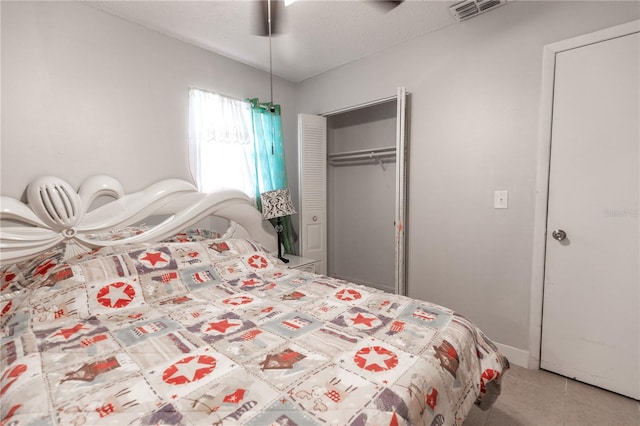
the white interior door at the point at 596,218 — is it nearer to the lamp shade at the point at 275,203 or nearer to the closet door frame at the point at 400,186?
the closet door frame at the point at 400,186

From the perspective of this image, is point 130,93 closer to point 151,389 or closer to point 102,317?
point 102,317

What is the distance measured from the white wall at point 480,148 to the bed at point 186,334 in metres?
0.93

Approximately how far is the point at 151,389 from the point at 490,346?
138 cm

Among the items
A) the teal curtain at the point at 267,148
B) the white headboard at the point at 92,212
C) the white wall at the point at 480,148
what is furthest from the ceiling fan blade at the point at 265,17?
the white headboard at the point at 92,212

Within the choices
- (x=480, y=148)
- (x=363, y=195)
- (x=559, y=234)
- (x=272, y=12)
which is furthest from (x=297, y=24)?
(x=559, y=234)

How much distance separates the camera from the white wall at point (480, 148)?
74.9 inches

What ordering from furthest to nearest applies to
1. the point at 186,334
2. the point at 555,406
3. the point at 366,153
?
the point at 366,153, the point at 555,406, the point at 186,334

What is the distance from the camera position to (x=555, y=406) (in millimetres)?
1658

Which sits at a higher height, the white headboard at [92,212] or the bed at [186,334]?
the white headboard at [92,212]

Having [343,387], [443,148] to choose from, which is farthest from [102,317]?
[443,148]

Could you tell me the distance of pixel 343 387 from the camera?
2.86 ft

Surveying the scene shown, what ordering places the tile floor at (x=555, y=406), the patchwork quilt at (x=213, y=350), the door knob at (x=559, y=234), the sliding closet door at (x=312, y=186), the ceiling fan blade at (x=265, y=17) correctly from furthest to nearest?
the sliding closet door at (x=312, y=186) → the ceiling fan blade at (x=265, y=17) → the door knob at (x=559, y=234) → the tile floor at (x=555, y=406) → the patchwork quilt at (x=213, y=350)

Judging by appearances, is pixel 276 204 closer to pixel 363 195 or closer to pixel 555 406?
pixel 363 195

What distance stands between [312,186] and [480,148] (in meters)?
1.59
